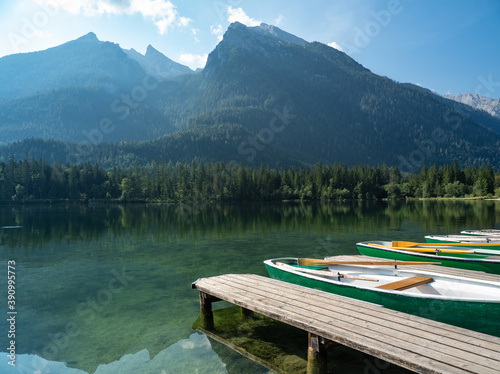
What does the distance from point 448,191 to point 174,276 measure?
13206cm

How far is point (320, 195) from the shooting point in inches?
5315

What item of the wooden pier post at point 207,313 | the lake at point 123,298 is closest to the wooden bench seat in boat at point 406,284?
the lake at point 123,298

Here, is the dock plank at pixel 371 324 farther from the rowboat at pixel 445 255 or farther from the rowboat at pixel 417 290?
the rowboat at pixel 445 255

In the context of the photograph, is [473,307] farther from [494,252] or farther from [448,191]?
[448,191]

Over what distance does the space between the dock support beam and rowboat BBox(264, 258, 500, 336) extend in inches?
103

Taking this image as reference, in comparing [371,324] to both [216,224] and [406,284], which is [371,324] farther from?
[216,224]

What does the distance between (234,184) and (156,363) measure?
409ft

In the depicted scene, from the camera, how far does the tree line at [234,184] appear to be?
131 m

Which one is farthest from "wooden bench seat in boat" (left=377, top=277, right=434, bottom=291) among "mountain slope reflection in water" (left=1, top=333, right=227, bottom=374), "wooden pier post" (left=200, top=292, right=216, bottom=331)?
"wooden pier post" (left=200, top=292, right=216, bottom=331)

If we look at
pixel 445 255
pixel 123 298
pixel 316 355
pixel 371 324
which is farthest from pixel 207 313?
pixel 445 255

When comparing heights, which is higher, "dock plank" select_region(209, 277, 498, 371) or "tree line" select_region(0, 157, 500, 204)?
"tree line" select_region(0, 157, 500, 204)

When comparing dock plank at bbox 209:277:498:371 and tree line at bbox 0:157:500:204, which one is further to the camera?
tree line at bbox 0:157:500:204

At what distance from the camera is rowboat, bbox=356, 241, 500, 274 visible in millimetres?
13000

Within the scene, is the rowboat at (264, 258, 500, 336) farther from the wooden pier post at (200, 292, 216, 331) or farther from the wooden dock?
the wooden pier post at (200, 292, 216, 331)
